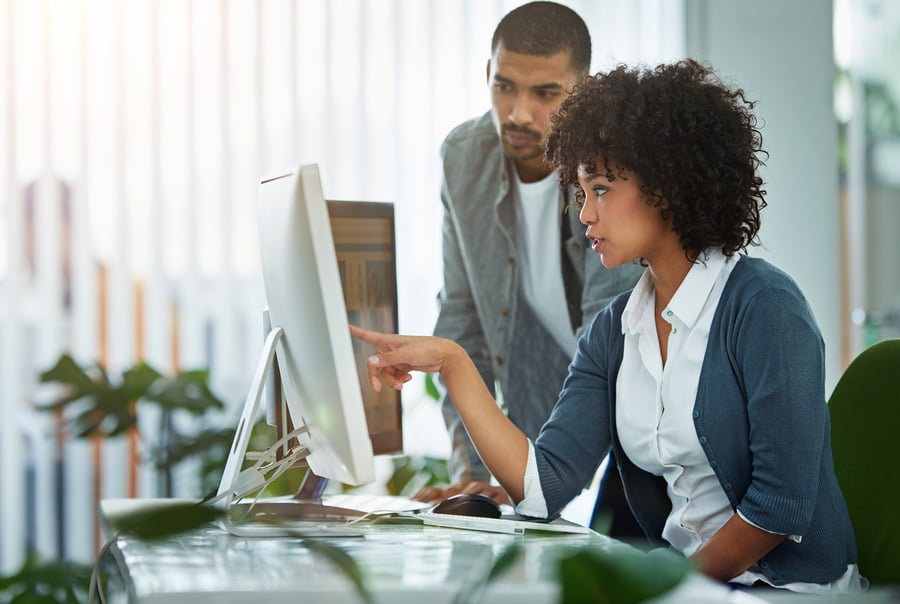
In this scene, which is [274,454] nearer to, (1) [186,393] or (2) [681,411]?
(2) [681,411]

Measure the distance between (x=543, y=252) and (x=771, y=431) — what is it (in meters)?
0.89

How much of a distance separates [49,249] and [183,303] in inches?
16.5

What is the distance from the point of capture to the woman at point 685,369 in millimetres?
1261

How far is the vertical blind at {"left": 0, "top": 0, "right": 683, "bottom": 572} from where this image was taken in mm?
2939

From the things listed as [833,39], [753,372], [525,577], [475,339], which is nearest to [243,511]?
[525,577]

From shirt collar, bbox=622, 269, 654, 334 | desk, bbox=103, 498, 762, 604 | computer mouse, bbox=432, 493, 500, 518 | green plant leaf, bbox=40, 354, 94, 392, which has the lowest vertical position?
computer mouse, bbox=432, 493, 500, 518

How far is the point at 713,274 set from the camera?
1.38 meters

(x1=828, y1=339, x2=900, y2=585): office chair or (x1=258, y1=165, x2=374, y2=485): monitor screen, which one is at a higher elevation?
(x1=258, y1=165, x2=374, y2=485): monitor screen

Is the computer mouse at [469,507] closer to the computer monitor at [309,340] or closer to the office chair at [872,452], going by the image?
the computer monitor at [309,340]

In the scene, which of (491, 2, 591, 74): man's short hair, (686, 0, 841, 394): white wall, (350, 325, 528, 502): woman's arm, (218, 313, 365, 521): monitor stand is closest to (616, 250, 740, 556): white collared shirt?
(350, 325, 528, 502): woman's arm

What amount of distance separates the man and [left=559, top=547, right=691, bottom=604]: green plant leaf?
1.27m

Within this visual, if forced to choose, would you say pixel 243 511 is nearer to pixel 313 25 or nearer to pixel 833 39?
pixel 313 25

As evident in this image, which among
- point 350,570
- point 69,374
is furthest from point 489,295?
point 350,570

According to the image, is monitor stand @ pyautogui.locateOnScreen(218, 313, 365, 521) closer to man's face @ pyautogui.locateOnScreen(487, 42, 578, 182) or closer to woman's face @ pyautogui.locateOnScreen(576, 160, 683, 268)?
woman's face @ pyautogui.locateOnScreen(576, 160, 683, 268)
